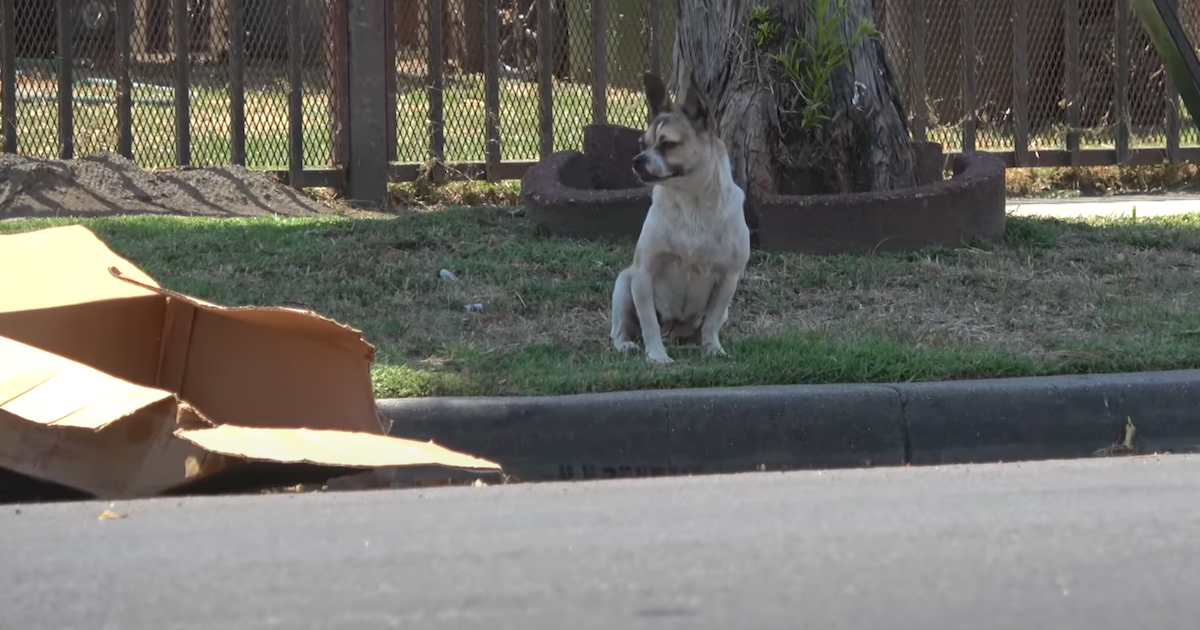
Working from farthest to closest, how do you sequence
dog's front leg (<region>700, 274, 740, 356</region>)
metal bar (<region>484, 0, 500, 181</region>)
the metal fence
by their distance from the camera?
metal bar (<region>484, 0, 500, 181</region>) < the metal fence < dog's front leg (<region>700, 274, 740, 356</region>)

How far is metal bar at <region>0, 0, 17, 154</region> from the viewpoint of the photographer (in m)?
9.53

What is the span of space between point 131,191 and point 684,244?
4317 mm

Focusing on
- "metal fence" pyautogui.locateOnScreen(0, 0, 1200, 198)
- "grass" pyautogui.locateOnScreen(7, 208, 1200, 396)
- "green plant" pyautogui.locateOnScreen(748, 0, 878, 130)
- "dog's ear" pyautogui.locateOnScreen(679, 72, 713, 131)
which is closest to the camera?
"grass" pyautogui.locateOnScreen(7, 208, 1200, 396)

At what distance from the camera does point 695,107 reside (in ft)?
20.4

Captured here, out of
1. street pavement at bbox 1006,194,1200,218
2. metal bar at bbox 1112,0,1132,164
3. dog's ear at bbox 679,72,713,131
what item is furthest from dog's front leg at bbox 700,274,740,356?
metal bar at bbox 1112,0,1132,164

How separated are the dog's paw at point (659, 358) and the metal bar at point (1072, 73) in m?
6.37

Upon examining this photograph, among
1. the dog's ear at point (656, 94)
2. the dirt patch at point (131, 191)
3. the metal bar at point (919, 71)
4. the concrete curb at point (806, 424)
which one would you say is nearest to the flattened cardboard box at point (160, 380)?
the concrete curb at point (806, 424)

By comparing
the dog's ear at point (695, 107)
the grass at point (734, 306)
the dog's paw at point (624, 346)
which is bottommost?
the dog's paw at point (624, 346)

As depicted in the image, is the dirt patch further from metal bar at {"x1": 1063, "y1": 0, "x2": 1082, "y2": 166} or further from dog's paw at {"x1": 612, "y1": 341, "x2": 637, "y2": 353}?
metal bar at {"x1": 1063, "y1": 0, "x2": 1082, "y2": 166}

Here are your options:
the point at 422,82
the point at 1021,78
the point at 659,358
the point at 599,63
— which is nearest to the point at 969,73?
the point at 1021,78

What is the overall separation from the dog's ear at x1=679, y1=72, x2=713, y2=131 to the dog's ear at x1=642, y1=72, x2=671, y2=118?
0.72 feet

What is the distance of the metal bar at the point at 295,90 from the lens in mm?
9562

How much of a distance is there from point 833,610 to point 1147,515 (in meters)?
1.16

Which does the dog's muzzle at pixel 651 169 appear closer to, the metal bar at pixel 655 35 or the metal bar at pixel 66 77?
the metal bar at pixel 655 35
